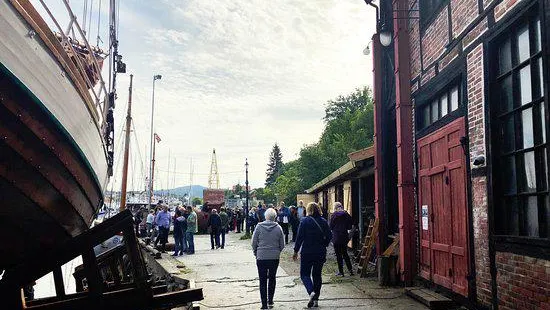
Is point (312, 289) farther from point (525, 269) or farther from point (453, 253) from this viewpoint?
point (525, 269)

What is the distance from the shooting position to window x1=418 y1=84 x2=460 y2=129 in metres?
7.16

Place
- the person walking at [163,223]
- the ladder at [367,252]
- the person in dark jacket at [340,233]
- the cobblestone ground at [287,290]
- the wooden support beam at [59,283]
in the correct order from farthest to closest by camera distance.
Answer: the person walking at [163,223]
the person in dark jacket at [340,233]
the ladder at [367,252]
the cobblestone ground at [287,290]
the wooden support beam at [59,283]

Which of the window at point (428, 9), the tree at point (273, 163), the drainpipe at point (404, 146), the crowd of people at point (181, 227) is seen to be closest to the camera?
the window at point (428, 9)

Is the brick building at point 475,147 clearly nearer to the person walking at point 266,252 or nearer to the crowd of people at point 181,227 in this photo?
the person walking at point 266,252

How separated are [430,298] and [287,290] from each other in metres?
2.67

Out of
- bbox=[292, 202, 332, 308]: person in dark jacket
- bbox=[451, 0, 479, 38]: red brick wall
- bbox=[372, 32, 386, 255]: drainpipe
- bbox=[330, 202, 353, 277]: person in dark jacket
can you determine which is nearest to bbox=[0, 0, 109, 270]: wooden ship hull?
bbox=[292, 202, 332, 308]: person in dark jacket

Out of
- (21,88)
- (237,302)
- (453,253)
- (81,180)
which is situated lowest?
(237,302)

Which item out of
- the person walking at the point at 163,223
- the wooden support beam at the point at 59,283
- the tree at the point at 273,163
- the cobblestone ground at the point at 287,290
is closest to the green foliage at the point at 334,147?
the person walking at the point at 163,223

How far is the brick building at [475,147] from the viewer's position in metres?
4.90

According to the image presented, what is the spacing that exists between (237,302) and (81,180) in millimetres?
3104

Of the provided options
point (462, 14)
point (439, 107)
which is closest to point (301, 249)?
point (439, 107)

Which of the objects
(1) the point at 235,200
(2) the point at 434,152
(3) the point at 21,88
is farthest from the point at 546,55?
(1) the point at 235,200

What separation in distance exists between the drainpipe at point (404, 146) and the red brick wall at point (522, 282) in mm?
2992

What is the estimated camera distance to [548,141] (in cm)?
451
